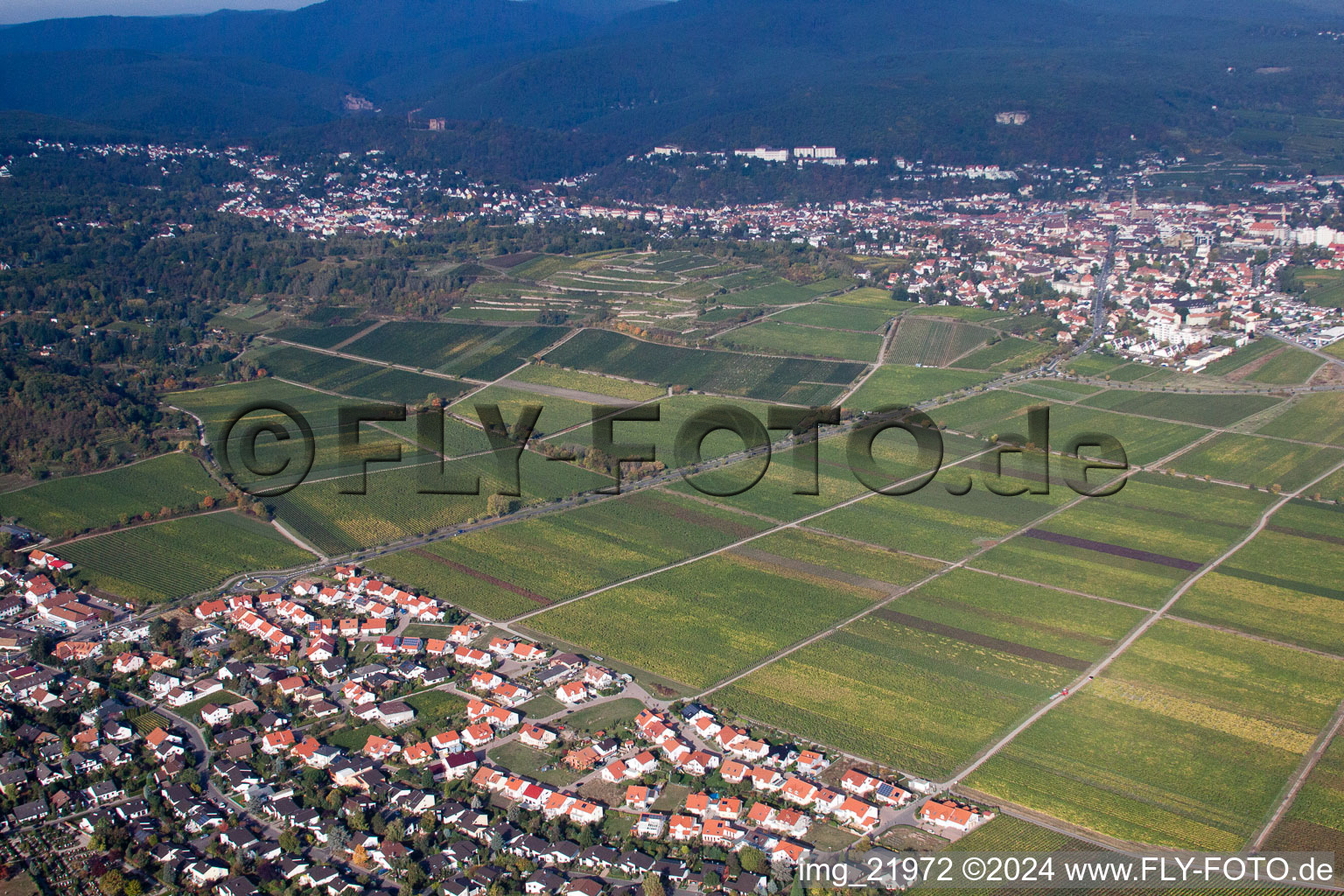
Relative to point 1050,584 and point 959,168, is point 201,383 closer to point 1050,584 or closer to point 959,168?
point 1050,584

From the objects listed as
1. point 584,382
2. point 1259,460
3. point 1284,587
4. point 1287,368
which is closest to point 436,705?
point 1284,587

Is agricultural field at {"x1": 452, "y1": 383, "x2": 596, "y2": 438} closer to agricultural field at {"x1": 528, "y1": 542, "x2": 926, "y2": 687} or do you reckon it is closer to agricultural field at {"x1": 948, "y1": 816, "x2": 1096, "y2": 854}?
agricultural field at {"x1": 528, "y1": 542, "x2": 926, "y2": 687}

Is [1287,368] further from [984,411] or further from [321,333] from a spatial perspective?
[321,333]

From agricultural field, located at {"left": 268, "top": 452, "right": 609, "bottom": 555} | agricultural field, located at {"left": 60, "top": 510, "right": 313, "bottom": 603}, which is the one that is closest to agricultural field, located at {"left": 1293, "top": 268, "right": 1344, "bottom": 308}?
agricultural field, located at {"left": 268, "top": 452, "right": 609, "bottom": 555}

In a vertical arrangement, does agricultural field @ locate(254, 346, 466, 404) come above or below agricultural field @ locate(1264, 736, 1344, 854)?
above

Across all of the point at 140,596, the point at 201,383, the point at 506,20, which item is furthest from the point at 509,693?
the point at 506,20

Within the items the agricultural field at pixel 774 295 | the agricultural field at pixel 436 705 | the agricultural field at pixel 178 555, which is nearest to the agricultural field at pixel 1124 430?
the agricultural field at pixel 774 295
